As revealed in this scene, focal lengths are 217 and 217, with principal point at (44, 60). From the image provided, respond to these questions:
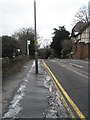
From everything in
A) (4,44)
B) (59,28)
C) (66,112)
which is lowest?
(66,112)

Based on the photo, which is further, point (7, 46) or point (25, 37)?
point (25, 37)

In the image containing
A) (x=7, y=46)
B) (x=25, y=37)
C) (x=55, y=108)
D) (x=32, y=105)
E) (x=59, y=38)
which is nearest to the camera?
(x=55, y=108)

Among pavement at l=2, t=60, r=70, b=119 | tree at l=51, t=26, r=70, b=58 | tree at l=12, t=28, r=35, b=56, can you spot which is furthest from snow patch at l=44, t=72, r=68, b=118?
tree at l=51, t=26, r=70, b=58

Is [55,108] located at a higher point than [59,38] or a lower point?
lower

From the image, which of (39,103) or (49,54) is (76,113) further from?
(49,54)

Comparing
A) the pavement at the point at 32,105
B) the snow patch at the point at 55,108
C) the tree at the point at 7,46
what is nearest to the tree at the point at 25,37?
the tree at the point at 7,46

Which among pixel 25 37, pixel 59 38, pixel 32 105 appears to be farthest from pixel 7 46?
pixel 59 38

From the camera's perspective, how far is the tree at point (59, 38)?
250ft

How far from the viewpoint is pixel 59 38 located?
7650cm

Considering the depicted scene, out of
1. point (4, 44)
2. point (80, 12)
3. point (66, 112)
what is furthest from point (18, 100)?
point (80, 12)

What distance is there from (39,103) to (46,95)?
1.49m

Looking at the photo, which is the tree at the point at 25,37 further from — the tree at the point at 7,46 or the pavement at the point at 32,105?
the pavement at the point at 32,105

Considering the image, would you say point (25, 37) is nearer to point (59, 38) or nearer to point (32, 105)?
point (59, 38)

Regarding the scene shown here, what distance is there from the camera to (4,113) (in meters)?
6.33
